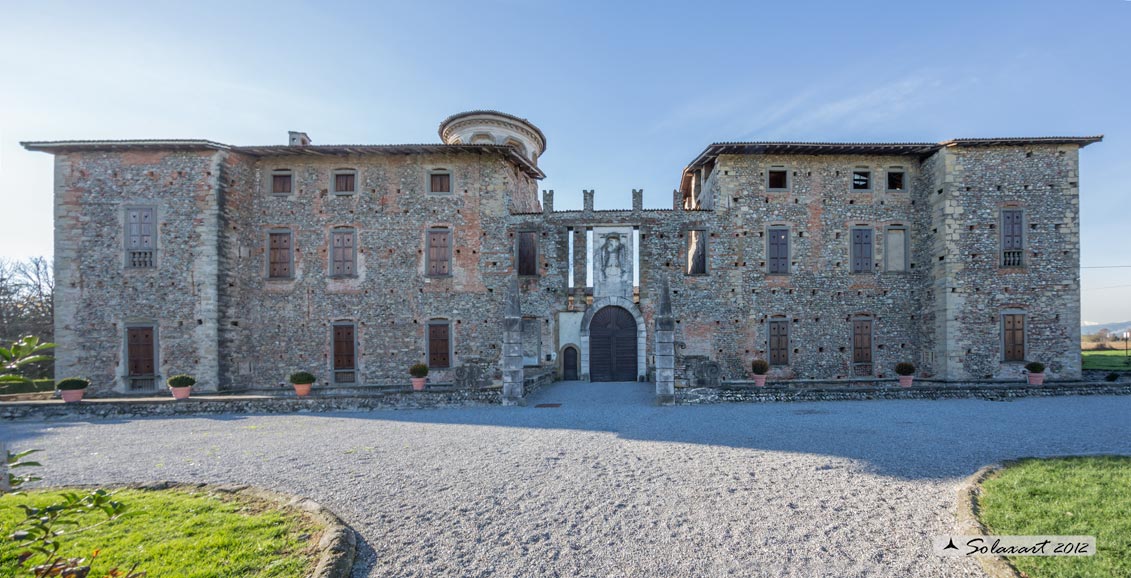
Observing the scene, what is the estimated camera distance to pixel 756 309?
63.1 feet

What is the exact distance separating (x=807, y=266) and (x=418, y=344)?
1551 cm

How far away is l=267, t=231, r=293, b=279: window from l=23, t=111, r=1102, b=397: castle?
0.08m

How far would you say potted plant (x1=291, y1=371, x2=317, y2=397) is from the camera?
1664 cm

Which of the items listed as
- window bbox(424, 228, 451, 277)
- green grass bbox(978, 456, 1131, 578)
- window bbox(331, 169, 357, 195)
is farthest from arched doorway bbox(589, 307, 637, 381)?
green grass bbox(978, 456, 1131, 578)

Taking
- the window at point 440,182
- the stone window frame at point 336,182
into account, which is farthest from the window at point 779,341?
the stone window frame at point 336,182

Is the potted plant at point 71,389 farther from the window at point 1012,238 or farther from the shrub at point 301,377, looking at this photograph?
the window at point 1012,238

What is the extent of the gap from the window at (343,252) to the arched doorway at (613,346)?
9726mm

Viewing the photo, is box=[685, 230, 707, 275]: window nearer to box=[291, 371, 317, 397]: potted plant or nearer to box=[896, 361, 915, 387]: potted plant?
box=[896, 361, 915, 387]: potted plant

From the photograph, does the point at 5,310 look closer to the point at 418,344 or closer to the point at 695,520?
the point at 418,344

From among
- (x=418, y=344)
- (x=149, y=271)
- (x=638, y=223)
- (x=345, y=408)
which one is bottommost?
(x=345, y=408)

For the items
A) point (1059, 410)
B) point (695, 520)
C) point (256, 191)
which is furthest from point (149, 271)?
point (1059, 410)

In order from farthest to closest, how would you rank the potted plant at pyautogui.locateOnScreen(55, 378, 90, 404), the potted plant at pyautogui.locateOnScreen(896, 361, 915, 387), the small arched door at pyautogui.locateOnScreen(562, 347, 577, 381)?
the small arched door at pyautogui.locateOnScreen(562, 347, 577, 381)
the potted plant at pyautogui.locateOnScreen(896, 361, 915, 387)
the potted plant at pyautogui.locateOnScreen(55, 378, 90, 404)

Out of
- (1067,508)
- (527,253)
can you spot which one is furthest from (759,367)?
(1067,508)

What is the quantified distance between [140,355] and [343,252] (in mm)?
7626
